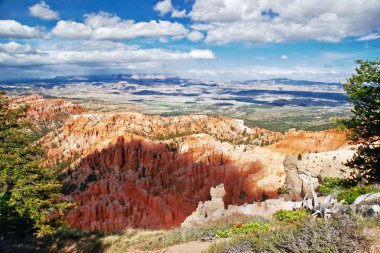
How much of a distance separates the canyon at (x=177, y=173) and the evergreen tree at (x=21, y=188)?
1209 inches

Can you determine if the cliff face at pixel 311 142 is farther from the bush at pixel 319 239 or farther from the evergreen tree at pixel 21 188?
the bush at pixel 319 239

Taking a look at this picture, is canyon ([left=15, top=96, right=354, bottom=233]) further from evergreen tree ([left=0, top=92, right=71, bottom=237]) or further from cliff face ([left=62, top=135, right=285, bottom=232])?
evergreen tree ([left=0, top=92, right=71, bottom=237])

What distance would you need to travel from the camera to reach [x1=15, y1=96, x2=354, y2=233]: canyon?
57.0 meters

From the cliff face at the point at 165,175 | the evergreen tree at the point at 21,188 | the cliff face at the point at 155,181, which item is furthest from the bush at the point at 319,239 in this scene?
the cliff face at the point at 155,181

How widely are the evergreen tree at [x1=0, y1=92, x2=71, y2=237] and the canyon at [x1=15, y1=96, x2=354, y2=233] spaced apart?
30.7 meters

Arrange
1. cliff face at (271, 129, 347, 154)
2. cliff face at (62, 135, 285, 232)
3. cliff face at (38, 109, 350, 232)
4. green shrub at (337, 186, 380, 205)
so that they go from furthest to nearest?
cliff face at (271, 129, 347, 154)
cliff face at (38, 109, 350, 232)
cliff face at (62, 135, 285, 232)
green shrub at (337, 186, 380, 205)

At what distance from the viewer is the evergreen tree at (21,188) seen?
18078mm

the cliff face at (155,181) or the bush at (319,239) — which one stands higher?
the bush at (319,239)

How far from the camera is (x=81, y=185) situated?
7444cm

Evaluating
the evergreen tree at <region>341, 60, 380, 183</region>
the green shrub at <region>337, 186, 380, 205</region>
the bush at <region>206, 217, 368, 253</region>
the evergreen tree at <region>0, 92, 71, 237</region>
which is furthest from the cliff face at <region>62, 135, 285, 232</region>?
the bush at <region>206, 217, 368, 253</region>

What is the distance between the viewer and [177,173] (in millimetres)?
75875

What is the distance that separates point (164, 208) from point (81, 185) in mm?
23234

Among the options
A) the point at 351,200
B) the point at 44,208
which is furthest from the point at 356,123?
Result: the point at 44,208

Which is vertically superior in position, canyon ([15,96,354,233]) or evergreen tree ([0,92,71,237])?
evergreen tree ([0,92,71,237])
